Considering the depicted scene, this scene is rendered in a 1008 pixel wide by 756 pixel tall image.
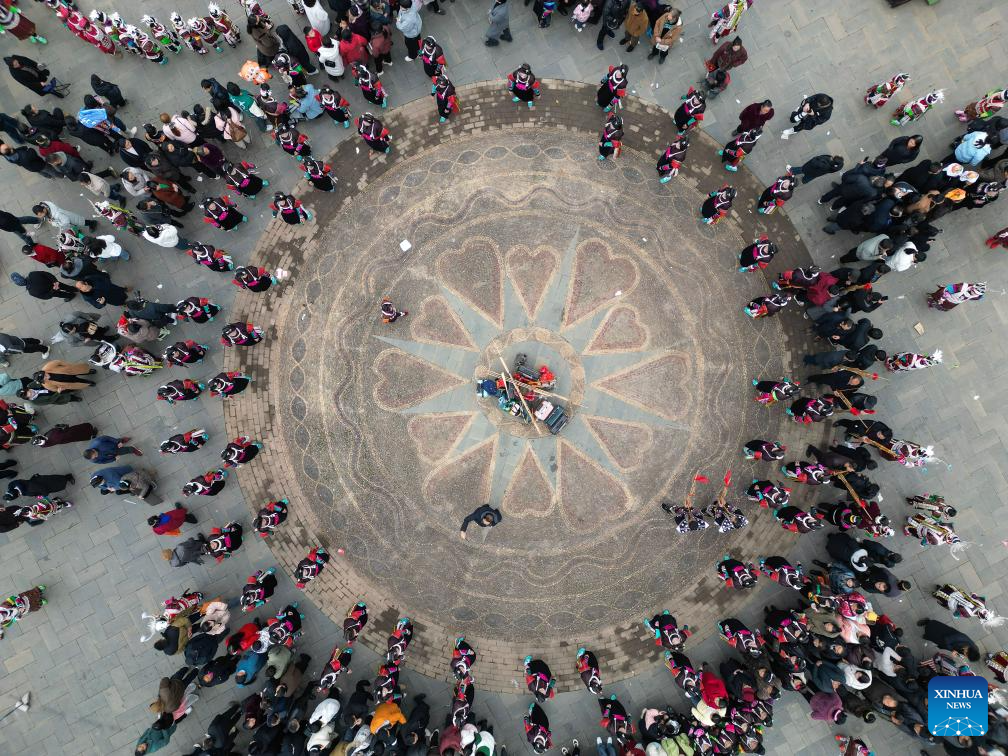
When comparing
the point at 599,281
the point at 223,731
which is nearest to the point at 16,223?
the point at 223,731

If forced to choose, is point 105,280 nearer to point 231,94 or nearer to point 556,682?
point 231,94

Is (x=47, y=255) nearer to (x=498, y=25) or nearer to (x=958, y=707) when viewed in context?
(x=498, y=25)

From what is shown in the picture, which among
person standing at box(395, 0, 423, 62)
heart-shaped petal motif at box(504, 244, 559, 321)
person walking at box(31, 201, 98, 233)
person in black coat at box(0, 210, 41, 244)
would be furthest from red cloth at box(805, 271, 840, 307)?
person in black coat at box(0, 210, 41, 244)

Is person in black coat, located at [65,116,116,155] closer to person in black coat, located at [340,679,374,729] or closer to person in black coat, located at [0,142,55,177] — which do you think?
person in black coat, located at [0,142,55,177]

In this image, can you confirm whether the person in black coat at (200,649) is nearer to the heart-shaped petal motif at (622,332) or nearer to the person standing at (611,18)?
the heart-shaped petal motif at (622,332)

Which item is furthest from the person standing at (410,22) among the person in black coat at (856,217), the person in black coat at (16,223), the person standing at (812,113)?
the person in black coat at (856,217)

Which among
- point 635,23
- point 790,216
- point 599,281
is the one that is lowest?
point 599,281
